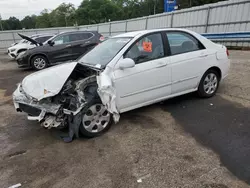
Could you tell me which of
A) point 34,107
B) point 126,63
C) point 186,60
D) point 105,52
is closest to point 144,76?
point 126,63

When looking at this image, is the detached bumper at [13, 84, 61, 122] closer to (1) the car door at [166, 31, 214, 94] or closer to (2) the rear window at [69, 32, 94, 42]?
(1) the car door at [166, 31, 214, 94]

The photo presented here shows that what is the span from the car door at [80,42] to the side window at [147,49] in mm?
6756

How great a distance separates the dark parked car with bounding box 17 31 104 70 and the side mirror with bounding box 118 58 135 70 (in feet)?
20.8

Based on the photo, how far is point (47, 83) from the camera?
330 cm

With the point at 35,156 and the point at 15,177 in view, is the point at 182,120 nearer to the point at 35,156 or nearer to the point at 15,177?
the point at 35,156

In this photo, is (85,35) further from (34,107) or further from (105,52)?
(34,107)

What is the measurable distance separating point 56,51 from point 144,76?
23.7 feet

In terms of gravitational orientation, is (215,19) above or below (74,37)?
above

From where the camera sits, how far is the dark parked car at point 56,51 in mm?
9484

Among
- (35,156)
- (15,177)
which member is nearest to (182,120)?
(35,156)

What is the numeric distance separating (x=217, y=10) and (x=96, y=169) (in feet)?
44.0

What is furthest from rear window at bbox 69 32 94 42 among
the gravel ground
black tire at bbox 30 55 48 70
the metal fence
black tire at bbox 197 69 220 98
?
the metal fence

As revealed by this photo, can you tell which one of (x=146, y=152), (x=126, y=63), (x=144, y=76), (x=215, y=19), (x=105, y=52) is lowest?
(x=146, y=152)

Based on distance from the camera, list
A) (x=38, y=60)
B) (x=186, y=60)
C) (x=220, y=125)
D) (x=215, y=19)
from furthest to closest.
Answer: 1. (x=215, y=19)
2. (x=38, y=60)
3. (x=186, y=60)
4. (x=220, y=125)
